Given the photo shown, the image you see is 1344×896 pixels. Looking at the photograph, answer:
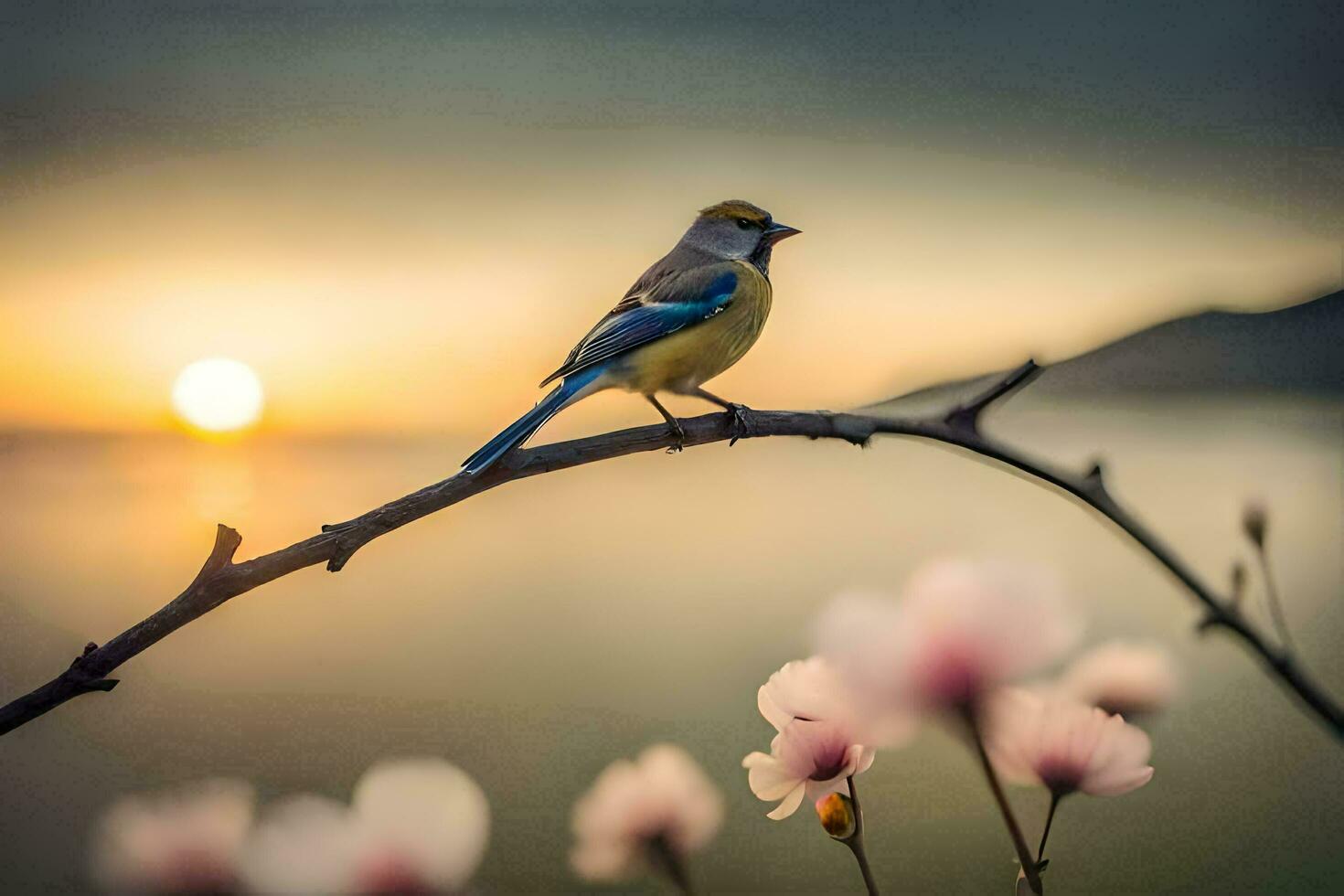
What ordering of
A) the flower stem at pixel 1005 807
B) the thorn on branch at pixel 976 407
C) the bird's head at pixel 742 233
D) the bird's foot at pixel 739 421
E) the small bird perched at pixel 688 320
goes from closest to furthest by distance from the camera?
the flower stem at pixel 1005 807, the thorn on branch at pixel 976 407, the bird's foot at pixel 739 421, the small bird perched at pixel 688 320, the bird's head at pixel 742 233

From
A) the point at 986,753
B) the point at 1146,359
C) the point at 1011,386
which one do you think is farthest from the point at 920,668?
the point at 1146,359

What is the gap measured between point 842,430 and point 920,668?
170 mm

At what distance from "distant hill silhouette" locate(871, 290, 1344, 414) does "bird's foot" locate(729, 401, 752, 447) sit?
0.08 metres

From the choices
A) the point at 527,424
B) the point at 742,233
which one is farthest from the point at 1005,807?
the point at 742,233

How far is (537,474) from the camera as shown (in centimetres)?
47

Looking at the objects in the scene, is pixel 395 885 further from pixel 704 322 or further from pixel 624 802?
pixel 704 322

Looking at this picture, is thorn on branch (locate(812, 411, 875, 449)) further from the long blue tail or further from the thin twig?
the long blue tail

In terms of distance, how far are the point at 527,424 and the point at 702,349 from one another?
0.73 ft

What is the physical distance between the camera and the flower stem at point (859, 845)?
0.35m

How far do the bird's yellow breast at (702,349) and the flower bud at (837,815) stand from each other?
1.44 feet

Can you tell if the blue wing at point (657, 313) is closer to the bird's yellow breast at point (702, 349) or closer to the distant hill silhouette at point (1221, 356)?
the bird's yellow breast at point (702, 349)

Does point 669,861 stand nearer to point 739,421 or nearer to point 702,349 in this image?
point 739,421

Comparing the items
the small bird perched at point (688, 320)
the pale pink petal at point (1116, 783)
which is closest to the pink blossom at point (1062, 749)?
the pale pink petal at point (1116, 783)

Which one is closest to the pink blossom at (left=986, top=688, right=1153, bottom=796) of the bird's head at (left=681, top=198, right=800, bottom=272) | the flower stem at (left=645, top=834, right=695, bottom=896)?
the flower stem at (left=645, top=834, right=695, bottom=896)
